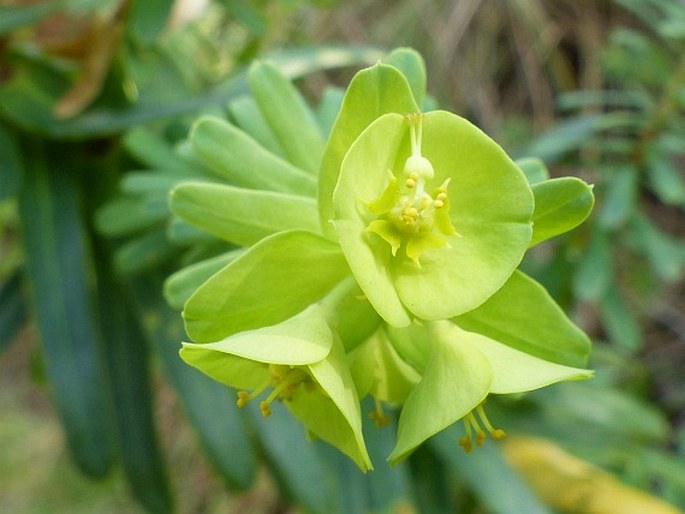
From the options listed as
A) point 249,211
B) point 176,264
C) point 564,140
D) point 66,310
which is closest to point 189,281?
point 249,211

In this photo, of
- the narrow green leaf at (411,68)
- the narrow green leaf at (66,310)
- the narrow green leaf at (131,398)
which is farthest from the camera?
the narrow green leaf at (131,398)

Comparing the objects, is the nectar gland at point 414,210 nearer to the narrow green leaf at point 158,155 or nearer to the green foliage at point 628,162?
the narrow green leaf at point 158,155

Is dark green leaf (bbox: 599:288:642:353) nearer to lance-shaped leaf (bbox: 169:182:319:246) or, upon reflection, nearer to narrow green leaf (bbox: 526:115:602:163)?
narrow green leaf (bbox: 526:115:602:163)

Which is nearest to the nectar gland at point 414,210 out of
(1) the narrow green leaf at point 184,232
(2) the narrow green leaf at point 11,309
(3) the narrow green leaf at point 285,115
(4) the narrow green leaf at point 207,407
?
(3) the narrow green leaf at point 285,115

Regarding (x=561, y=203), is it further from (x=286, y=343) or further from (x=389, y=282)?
(x=286, y=343)

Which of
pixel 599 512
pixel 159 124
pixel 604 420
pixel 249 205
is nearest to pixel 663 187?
pixel 604 420

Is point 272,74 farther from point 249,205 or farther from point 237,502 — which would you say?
point 237,502

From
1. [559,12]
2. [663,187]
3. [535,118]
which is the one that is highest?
[663,187]

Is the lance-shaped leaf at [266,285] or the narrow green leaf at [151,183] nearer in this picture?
the lance-shaped leaf at [266,285]
